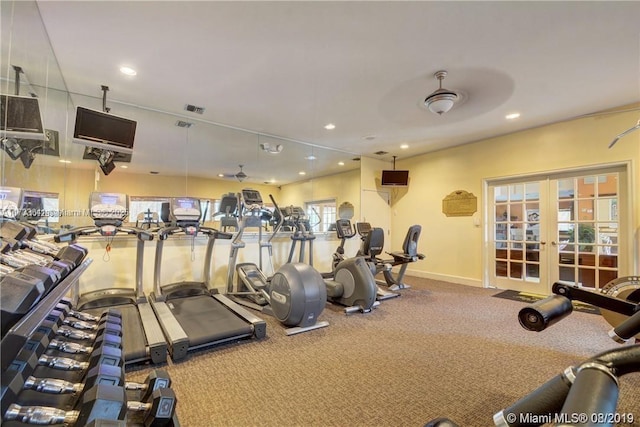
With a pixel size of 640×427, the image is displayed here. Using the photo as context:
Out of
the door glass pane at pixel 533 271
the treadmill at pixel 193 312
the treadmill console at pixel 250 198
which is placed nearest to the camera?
the treadmill at pixel 193 312

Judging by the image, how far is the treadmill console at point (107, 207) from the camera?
3.17 meters

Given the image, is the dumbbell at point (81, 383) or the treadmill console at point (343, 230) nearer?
the dumbbell at point (81, 383)

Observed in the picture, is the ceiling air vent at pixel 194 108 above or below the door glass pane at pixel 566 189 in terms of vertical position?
above

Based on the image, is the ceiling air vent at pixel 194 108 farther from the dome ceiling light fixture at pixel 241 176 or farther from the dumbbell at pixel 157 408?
the dumbbell at pixel 157 408

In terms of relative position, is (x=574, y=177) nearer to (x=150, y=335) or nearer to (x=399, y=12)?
(x=399, y=12)

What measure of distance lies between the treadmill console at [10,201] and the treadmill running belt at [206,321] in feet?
5.40

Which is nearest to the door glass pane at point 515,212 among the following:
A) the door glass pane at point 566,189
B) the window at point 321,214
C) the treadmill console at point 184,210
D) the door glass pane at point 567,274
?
the door glass pane at point 566,189

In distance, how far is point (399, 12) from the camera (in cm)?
238

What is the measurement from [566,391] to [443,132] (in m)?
5.37

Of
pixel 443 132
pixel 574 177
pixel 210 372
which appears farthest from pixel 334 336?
pixel 574 177

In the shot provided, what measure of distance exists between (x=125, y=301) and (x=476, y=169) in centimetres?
643

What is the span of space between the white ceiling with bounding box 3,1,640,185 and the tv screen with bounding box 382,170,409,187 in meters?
2.15

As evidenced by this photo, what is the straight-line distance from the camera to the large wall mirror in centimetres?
219

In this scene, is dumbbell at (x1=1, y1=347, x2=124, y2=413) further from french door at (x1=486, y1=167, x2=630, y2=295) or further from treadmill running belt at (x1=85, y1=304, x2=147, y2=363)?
french door at (x1=486, y1=167, x2=630, y2=295)
